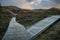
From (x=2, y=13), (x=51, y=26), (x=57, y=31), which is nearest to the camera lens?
(x=57, y=31)

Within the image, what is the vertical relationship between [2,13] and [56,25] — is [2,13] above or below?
below

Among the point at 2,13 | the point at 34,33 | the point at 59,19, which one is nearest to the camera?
the point at 34,33

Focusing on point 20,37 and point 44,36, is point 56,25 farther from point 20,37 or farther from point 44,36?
point 20,37

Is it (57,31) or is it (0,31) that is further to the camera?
(0,31)

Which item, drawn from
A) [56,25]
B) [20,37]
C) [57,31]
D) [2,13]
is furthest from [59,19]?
[2,13]

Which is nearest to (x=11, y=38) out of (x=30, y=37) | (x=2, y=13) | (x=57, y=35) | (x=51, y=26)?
(x=30, y=37)

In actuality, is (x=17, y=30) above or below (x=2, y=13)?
above

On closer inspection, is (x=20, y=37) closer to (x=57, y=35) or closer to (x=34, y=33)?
(x=34, y=33)

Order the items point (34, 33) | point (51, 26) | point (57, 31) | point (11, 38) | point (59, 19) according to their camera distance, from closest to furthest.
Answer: point (11, 38) < point (34, 33) < point (57, 31) < point (51, 26) < point (59, 19)

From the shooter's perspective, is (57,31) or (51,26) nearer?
(57,31)
